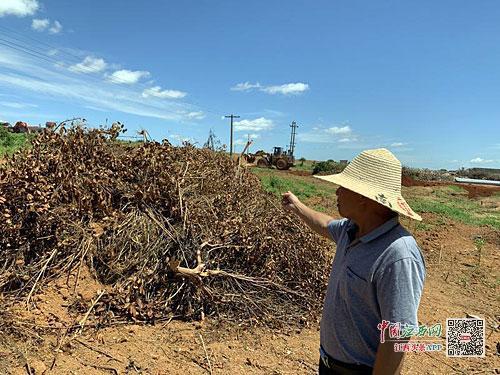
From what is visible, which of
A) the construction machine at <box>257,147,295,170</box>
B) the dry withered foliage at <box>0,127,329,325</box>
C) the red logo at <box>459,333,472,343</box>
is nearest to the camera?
the dry withered foliage at <box>0,127,329,325</box>

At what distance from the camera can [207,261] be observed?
4.08m

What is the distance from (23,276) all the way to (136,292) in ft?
3.32

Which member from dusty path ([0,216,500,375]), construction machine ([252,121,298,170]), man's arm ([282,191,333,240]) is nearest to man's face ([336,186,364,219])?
man's arm ([282,191,333,240])

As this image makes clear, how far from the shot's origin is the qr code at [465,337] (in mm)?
4074

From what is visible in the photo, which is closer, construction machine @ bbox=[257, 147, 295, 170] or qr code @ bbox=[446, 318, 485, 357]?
qr code @ bbox=[446, 318, 485, 357]

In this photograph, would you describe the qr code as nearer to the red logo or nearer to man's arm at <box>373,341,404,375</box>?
the red logo

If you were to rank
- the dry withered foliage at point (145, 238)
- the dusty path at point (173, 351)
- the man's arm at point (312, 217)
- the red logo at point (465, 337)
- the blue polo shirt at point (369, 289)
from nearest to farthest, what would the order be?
1. the blue polo shirt at point (369, 289)
2. the man's arm at point (312, 217)
3. the dusty path at point (173, 351)
4. the dry withered foliage at point (145, 238)
5. the red logo at point (465, 337)

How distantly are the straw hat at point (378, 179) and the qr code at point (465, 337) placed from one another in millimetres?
3116

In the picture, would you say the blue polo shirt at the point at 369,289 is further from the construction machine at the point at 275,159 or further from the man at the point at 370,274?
the construction machine at the point at 275,159

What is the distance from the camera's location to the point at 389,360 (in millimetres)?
1450

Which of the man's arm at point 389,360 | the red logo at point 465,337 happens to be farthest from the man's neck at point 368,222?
the red logo at point 465,337

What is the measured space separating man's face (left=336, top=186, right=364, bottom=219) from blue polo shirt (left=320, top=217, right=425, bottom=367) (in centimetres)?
11

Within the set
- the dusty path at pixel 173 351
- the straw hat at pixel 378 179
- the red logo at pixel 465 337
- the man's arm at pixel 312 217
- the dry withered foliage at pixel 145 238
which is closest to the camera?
the straw hat at pixel 378 179

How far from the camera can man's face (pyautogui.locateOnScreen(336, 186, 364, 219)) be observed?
1.67m
